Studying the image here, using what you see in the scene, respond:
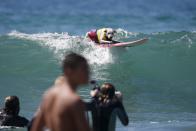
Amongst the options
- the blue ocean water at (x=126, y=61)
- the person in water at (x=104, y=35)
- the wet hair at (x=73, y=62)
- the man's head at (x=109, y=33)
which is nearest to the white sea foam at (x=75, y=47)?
the blue ocean water at (x=126, y=61)

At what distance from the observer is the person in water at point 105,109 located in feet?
25.6

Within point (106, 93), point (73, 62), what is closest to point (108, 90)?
point (106, 93)

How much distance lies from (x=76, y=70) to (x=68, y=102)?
0.28 metres

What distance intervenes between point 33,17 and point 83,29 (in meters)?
5.15

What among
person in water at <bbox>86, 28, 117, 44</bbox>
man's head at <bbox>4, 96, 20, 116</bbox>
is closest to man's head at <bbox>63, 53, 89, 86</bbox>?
man's head at <bbox>4, 96, 20, 116</bbox>

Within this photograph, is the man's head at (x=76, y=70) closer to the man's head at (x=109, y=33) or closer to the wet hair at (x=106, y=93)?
the wet hair at (x=106, y=93)

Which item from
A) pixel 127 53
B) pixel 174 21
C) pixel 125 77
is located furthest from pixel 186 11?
pixel 125 77

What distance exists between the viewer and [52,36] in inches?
961

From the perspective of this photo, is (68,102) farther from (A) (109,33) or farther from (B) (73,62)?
(A) (109,33)

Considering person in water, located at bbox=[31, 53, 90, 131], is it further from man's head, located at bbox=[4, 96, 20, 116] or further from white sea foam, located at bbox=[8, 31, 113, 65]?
white sea foam, located at bbox=[8, 31, 113, 65]

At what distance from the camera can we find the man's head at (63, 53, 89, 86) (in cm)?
566

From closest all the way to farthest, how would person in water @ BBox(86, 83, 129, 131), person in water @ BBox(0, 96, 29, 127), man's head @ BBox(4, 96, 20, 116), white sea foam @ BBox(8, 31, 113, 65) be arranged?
person in water @ BBox(86, 83, 129, 131), man's head @ BBox(4, 96, 20, 116), person in water @ BBox(0, 96, 29, 127), white sea foam @ BBox(8, 31, 113, 65)

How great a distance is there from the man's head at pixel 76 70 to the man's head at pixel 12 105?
127 inches

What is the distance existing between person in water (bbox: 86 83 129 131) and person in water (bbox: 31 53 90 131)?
200 cm
